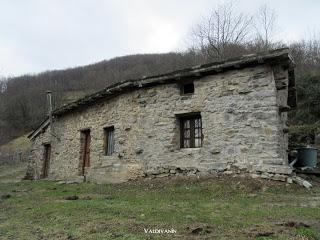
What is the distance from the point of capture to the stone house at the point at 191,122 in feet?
35.2

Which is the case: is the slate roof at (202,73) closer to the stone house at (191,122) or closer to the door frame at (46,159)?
the stone house at (191,122)

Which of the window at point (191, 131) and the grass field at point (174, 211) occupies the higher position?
the window at point (191, 131)

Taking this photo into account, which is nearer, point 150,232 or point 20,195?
point 150,232

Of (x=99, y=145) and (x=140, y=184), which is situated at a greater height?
(x=99, y=145)

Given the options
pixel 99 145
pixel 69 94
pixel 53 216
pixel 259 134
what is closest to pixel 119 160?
pixel 99 145

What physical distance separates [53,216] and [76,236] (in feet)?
6.41

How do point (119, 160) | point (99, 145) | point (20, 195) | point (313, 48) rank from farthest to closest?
point (313, 48) → point (99, 145) → point (119, 160) → point (20, 195)

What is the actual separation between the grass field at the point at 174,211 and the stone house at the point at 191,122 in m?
0.80

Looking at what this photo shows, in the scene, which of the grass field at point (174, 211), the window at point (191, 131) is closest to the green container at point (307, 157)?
the grass field at point (174, 211)

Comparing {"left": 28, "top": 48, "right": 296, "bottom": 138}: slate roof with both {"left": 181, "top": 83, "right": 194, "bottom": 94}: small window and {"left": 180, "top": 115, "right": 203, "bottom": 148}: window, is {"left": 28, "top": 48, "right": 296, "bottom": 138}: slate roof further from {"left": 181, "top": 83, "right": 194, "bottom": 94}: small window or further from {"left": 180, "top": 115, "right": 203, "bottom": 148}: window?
{"left": 180, "top": 115, "right": 203, "bottom": 148}: window

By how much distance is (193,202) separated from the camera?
8.64 meters

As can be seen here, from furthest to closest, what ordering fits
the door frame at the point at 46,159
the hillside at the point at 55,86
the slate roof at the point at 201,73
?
the hillside at the point at 55,86, the door frame at the point at 46,159, the slate roof at the point at 201,73

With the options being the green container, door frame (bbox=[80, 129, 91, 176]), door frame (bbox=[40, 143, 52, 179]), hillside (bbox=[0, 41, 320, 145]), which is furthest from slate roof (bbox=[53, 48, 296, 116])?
hillside (bbox=[0, 41, 320, 145])

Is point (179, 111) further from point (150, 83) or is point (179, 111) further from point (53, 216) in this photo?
point (53, 216)
